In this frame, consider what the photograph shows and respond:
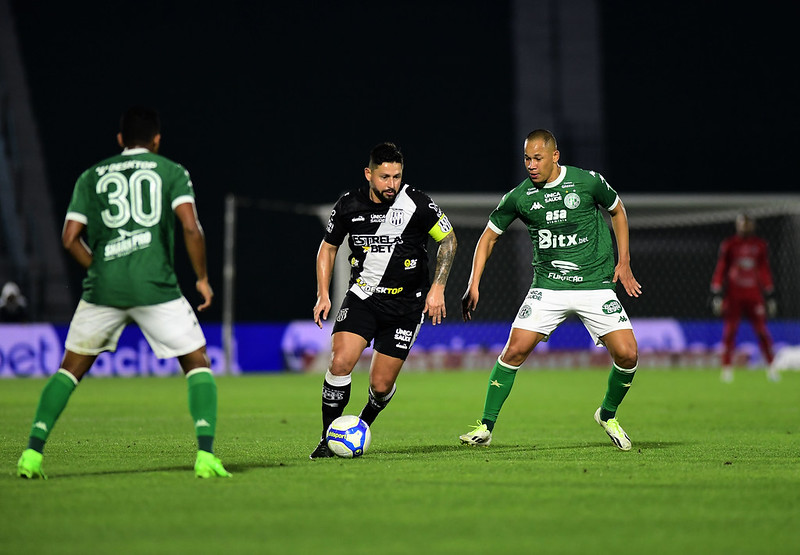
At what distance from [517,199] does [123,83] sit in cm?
2438

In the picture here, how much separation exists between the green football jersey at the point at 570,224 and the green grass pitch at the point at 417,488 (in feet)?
3.97

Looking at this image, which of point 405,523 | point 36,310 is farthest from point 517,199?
point 36,310

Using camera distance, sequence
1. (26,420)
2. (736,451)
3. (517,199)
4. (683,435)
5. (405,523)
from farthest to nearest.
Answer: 1. (26,420)
2. (683,435)
3. (517,199)
4. (736,451)
5. (405,523)

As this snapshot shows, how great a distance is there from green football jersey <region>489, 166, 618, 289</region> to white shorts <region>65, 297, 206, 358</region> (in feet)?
9.79

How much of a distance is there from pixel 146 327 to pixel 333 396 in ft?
5.83

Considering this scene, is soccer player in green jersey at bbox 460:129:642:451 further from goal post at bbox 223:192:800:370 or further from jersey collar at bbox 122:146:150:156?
goal post at bbox 223:192:800:370

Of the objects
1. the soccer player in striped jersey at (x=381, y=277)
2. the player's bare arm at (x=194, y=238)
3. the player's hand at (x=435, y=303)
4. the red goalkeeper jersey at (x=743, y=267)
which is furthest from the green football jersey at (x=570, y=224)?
the red goalkeeper jersey at (x=743, y=267)

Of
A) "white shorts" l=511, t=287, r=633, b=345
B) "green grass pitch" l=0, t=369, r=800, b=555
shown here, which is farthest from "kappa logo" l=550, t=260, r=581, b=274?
"green grass pitch" l=0, t=369, r=800, b=555

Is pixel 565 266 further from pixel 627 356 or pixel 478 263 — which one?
pixel 627 356

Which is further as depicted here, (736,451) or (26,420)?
(26,420)

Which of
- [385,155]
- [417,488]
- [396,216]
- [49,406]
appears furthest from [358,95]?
[417,488]

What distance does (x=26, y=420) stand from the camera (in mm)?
10633

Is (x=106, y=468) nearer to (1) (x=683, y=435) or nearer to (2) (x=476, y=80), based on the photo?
(1) (x=683, y=435)

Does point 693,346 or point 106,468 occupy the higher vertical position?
point 106,468
